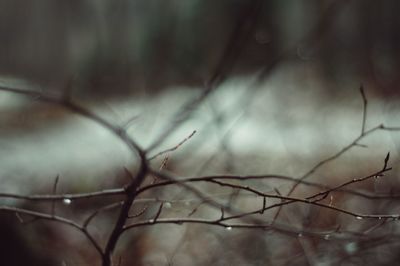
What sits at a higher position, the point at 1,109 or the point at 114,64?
the point at 114,64

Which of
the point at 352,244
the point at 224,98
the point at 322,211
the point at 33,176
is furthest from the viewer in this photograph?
the point at 224,98

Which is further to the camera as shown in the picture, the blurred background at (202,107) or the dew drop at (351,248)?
the blurred background at (202,107)

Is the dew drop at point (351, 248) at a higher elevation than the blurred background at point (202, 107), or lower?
lower

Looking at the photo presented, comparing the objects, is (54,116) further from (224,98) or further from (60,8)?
(60,8)

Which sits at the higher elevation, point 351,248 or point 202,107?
point 202,107

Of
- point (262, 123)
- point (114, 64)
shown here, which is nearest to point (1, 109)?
point (114, 64)

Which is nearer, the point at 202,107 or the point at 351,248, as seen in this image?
the point at 351,248

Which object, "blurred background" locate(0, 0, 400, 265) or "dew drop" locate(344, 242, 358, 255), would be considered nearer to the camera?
"dew drop" locate(344, 242, 358, 255)

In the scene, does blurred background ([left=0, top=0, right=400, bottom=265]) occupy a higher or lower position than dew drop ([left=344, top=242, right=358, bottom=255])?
higher
